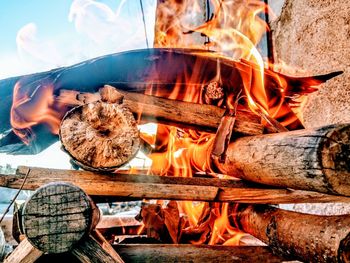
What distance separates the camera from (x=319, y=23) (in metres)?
3.61

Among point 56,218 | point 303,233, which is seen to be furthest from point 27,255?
point 303,233

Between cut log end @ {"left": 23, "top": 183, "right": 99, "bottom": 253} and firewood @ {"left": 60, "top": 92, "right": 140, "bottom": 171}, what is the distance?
1.10 feet

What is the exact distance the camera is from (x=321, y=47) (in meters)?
3.57

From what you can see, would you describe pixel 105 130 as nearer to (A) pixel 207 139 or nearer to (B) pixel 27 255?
(B) pixel 27 255

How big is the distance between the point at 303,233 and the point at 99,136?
4.43 feet

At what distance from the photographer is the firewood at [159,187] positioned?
189 centimetres

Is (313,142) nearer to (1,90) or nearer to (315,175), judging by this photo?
(315,175)

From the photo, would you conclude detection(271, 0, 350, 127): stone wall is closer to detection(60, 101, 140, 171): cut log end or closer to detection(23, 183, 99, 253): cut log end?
detection(60, 101, 140, 171): cut log end

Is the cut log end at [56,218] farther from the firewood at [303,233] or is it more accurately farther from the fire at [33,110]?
the firewood at [303,233]

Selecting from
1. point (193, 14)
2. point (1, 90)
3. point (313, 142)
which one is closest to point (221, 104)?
point (313, 142)

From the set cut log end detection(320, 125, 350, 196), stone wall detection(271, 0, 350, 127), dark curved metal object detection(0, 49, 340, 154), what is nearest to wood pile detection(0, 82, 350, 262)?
cut log end detection(320, 125, 350, 196)

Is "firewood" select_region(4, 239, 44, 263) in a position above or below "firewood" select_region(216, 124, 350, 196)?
below

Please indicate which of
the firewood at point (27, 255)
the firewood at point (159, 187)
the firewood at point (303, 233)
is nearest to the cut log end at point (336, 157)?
the firewood at point (303, 233)

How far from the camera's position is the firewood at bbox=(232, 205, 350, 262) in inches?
63.5
